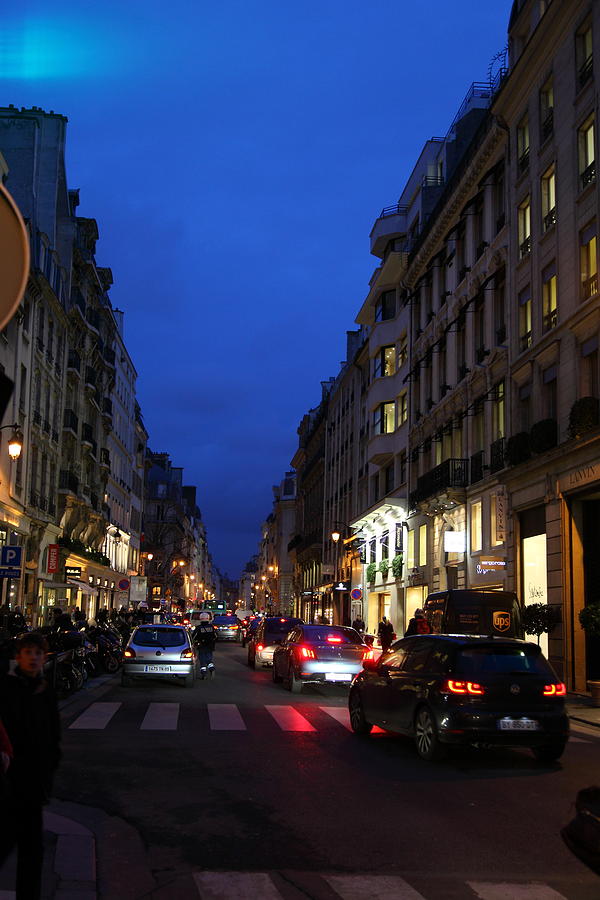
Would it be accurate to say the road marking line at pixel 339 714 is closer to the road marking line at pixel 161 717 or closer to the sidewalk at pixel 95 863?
the road marking line at pixel 161 717

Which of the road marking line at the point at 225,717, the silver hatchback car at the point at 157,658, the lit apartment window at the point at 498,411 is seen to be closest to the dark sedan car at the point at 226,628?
the lit apartment window at the point at 498,411

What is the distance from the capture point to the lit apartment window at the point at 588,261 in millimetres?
23891

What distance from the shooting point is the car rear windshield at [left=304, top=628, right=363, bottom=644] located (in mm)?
21969

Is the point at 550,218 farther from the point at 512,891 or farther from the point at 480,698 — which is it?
the point at 512,891

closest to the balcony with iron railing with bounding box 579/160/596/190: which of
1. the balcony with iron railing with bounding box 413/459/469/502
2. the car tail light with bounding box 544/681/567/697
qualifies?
the balcony with iron railing with bounding box 413/459/469/502

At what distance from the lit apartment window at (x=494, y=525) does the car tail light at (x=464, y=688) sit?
61.8ft

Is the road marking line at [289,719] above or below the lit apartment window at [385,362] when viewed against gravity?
below

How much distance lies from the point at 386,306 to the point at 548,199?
22.2 meters

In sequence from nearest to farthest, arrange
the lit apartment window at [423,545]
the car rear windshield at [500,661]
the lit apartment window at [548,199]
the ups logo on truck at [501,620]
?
the car rear windshield at [500,661] → the ups logo on truck at [501,620] → the lit apartment window at [548,199] → the lit apartment window at [423,545]

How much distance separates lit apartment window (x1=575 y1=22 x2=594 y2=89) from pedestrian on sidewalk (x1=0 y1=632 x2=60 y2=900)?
77.6 ft

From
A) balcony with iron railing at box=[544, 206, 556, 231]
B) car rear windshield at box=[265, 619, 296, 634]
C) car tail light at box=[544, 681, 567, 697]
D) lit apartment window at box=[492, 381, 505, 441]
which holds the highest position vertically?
balcony with iron railing at box=[544, 206, 556, 231]

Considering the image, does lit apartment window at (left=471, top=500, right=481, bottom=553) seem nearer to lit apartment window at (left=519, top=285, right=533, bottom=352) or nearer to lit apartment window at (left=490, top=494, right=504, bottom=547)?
lit apartment window at (left=490, top=494, right=504, bottom=547)

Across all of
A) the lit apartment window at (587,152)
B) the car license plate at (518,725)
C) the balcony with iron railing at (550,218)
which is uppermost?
the lit apartment window at (587,152)

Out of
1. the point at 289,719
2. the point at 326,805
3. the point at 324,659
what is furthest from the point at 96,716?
the point at 326,805
